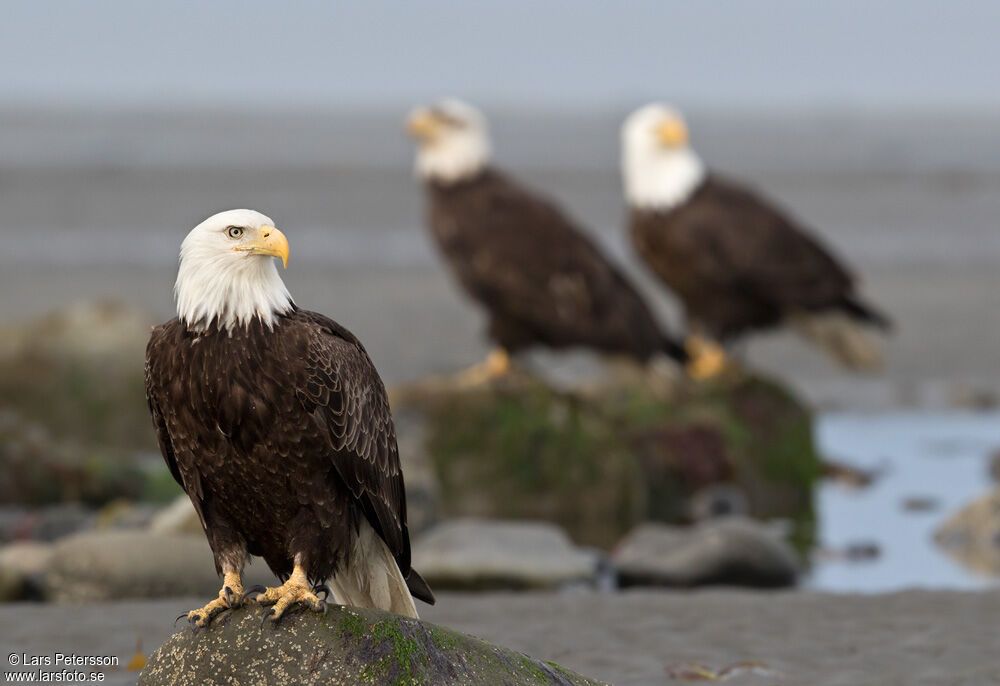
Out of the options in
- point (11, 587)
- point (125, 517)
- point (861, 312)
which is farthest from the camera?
point (861, 312)

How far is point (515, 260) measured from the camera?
32.0 ft

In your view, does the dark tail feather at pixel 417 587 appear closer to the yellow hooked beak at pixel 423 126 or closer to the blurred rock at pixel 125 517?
the blurred rock at pixel 125 517

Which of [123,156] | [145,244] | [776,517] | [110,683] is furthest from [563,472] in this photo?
[123,156]

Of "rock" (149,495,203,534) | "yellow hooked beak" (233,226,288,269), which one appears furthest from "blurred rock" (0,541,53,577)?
"yellow hooked beak" (233,226,288,269)

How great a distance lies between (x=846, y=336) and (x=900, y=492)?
1611 millimetres

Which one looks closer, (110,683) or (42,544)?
(110,683)

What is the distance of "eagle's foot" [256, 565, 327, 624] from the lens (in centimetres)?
421

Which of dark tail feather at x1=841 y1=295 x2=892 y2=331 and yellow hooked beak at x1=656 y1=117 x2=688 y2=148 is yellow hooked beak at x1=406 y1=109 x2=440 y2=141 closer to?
yellow hooked beak at x1=656 y1=117 x2=688 y2=148

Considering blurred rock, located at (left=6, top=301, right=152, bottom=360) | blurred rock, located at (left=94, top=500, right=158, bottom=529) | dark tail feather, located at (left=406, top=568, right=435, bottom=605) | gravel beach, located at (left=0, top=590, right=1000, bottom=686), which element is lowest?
gravel beach, located at (left=0, top=590, right=1000, bottom=686)

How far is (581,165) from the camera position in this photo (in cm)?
4472

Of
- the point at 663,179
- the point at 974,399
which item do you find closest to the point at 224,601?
the point at 663,179

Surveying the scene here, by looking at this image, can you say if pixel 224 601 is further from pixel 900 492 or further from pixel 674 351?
pixel 900 492

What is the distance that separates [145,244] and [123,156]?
18841mm

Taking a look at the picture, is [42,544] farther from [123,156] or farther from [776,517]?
[123,156]
